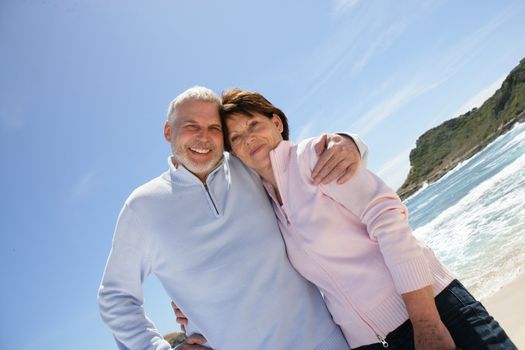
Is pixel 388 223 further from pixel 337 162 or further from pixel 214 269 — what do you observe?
pixel 214 269

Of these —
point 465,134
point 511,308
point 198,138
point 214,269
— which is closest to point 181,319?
point 214,269

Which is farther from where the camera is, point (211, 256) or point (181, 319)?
point (181, 319)

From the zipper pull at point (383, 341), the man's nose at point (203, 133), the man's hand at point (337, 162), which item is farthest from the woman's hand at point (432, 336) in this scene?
the man's nose at point (203, 133)

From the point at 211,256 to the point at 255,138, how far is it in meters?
0.89

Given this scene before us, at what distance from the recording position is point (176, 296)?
109 inches

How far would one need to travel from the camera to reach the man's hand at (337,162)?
7.34 feet

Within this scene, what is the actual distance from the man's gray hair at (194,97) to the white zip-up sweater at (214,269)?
0.56m

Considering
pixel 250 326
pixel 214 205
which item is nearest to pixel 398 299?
pixel 250 326

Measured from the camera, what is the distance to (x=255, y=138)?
2.87 meters

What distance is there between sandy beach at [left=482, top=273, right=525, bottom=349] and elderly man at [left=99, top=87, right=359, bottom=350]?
321 centimetres

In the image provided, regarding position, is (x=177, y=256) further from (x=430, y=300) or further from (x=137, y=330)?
(x=430, y=300)

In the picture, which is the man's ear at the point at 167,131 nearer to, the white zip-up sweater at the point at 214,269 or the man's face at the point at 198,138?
the man's face at the point at 198,138

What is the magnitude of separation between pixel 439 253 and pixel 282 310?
475 inches

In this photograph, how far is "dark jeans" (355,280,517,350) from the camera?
6.34ft
